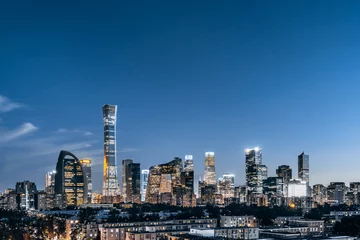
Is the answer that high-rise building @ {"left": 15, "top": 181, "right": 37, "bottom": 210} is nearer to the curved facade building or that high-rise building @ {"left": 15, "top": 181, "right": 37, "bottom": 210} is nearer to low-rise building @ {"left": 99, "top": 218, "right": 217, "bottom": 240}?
the curved facade building

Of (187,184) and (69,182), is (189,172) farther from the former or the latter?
(69,182)

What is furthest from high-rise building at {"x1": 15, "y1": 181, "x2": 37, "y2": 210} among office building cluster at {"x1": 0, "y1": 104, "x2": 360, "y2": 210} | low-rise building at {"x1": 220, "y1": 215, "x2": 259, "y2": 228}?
low-rise building at {"x1": 220, "y1": 215, "x2": 259, "y2": 228}

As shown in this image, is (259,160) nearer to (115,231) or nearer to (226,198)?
(226,198)

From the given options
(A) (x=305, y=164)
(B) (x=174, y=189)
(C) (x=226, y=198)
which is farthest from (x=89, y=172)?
(A) (x=305, y=164)

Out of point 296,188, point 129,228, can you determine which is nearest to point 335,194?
point 296,188

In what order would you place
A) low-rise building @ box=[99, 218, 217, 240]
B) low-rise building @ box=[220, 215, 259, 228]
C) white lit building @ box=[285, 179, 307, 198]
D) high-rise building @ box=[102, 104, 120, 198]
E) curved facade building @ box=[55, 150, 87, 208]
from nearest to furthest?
low-rise building @ box=[99, 218, 217, 240]
low-rise building @ box=[220, 215, 259, 228]
curved facade building @ box=[55, 150, 87, 208]
high-rise building @ box=[102, 104, 120, 198]
white lit building @ box=[285, 179, 307, 198]

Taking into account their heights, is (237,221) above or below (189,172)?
below
